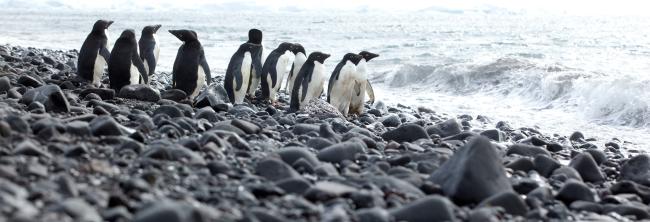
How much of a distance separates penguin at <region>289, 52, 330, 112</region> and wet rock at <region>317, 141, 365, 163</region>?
392cm

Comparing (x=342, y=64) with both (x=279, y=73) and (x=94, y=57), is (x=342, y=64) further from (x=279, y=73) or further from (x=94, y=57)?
(x=94, y=57)

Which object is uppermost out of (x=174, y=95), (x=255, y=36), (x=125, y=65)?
(x=255, y=36)

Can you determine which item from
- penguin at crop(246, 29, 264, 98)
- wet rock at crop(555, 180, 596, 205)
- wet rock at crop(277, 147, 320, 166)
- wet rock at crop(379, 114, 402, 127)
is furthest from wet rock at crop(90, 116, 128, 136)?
penguin at crop(246, 29, 264, 98)

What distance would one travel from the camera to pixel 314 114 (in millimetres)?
7637

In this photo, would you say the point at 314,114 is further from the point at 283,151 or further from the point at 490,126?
the point at 283,151

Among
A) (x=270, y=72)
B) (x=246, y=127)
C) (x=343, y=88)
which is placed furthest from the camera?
(x=270, y=72)

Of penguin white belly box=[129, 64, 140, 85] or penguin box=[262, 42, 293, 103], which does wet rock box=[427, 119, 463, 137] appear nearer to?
penguin box=[262, 42, 293, 103]

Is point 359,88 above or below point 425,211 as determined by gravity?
below

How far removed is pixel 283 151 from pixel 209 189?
3.42 ft

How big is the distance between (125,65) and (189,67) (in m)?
0.73

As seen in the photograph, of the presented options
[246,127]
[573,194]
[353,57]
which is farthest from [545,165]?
[353,57]

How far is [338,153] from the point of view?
4.48 m

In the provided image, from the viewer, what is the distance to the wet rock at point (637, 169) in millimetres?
5223

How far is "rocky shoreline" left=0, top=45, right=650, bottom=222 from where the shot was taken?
2869 millimetres
